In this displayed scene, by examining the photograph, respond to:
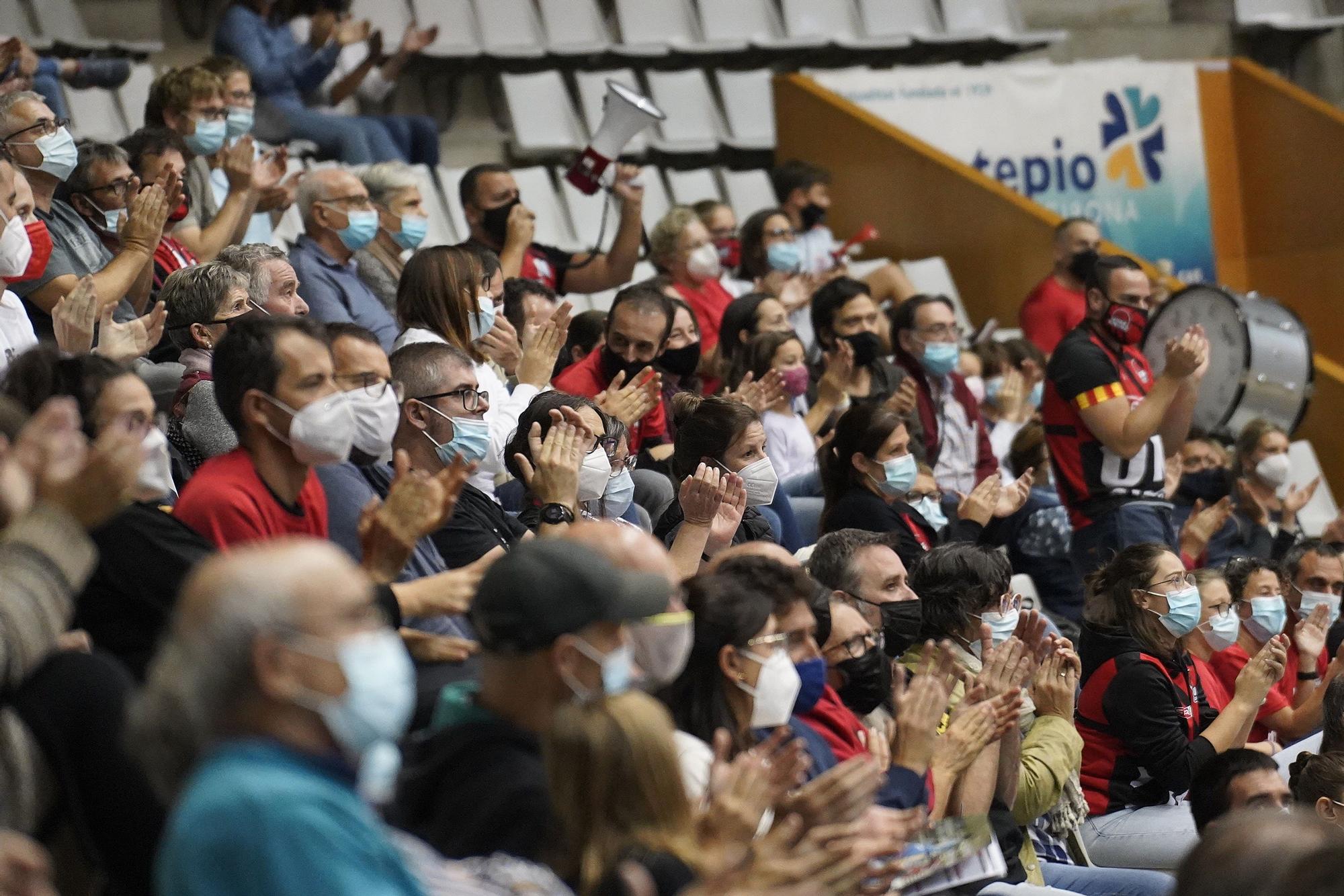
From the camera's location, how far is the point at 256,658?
199cm

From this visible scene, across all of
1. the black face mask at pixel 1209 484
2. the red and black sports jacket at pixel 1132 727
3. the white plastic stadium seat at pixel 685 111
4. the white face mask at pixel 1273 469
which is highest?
the white plastic stadium seat at pixel 685 111

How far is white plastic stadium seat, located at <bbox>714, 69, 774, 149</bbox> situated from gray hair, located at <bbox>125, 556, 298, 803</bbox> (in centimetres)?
836

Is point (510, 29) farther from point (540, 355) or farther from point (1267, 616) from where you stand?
point (1267, 616)

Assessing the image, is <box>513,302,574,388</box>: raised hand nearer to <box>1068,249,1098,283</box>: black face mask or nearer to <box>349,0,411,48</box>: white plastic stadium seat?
<box>1068,249,1098,283</box>: black face mask

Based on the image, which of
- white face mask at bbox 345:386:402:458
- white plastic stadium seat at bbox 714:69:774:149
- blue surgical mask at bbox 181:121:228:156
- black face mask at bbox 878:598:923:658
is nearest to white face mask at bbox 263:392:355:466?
white face mask at bbox 345:386:402:458

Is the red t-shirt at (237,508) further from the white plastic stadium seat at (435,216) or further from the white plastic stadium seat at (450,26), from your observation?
the white plastic stadium seat at (450,26)

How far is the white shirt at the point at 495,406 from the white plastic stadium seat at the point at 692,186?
4.73m

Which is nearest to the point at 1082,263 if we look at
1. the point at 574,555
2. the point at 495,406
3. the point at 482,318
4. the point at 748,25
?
the point at 748,25

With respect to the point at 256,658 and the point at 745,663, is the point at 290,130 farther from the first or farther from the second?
the point at 256,658

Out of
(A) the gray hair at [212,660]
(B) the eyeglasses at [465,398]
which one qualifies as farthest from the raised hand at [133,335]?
(A) the gray hair at [212,660]

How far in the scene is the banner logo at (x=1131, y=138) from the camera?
10.1m

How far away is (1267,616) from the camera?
5691 mm

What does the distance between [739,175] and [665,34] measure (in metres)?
1.16

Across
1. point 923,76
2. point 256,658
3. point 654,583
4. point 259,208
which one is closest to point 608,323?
point 259,208
